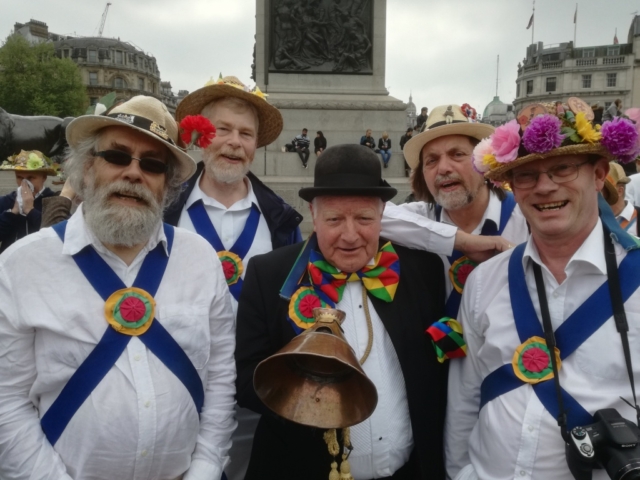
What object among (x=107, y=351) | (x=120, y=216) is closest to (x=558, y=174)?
(x=120, y=216)

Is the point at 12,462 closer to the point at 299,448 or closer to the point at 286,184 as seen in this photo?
the point at 299,448

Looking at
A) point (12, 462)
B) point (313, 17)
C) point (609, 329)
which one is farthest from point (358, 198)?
point (313, 17)

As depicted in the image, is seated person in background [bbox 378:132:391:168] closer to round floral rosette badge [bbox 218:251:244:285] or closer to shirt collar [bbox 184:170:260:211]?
shirt collar [bbox 184:170:260:211]

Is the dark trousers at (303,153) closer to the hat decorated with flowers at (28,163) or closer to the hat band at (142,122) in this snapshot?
the hat decorated with flowers at (28,163)

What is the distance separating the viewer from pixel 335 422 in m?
1.86

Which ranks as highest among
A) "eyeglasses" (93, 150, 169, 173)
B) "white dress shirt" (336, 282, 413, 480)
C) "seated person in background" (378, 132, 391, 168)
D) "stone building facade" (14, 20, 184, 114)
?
"stone building facade" (14, 20, 184, 114)

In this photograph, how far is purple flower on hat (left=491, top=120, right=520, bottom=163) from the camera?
Answer: 2334mm

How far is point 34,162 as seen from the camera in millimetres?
5930

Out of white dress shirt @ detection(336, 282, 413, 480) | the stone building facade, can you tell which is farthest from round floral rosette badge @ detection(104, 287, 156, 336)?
the stone building facade

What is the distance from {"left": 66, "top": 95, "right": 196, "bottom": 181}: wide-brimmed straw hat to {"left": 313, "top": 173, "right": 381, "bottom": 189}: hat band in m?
0.69

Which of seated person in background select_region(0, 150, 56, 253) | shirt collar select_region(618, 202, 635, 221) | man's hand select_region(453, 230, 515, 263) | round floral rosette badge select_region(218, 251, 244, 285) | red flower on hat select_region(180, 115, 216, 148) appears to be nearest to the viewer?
red flower on hat select_region(180, 115, 216, 148)

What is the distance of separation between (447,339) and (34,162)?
5315 mm

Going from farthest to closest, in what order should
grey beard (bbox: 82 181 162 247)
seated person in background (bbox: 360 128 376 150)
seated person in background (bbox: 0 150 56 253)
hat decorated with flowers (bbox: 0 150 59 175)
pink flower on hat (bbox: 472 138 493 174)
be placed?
seated person in background (bbox: 360 128 376 150)
hat decorated with flowers (bbox: 0 150 59 175)
seated person in background (bbox: 0 150 56 253)
pink flower on hat (bbox: 472 138 493 174)
grey beard (bbox: 82 181 162 247)

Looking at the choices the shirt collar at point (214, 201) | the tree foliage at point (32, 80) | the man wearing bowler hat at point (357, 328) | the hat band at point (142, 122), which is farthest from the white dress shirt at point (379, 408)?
A: the tree foliage at point (32, 80)
